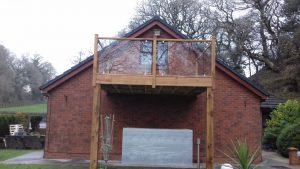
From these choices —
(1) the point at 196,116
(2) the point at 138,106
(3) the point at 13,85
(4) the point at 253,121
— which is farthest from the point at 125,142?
(3) the point at 13,85

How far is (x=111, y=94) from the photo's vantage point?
52.4ft

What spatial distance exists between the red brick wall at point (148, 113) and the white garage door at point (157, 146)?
3.28ft

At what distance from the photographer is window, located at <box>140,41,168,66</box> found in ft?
42.2

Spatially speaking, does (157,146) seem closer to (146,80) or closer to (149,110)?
(149,110)

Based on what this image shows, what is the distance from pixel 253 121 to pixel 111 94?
6.04m

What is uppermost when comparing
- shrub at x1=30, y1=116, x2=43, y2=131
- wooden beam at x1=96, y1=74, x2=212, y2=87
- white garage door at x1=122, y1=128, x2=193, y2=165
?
wooden beam at x1=96, y1=74, x2=212, y2=87

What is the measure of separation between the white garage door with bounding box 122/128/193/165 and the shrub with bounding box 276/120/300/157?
5.04 meters

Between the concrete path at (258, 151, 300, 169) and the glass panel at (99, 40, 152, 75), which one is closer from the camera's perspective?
the glass panel at (99, 40, 152, 75)

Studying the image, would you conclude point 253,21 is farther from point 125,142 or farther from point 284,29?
point 125,142

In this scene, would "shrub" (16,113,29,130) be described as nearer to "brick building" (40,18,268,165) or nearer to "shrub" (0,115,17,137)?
"shrub" (0,115,17,137)

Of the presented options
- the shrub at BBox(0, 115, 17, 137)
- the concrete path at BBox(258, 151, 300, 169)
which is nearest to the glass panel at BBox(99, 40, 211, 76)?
the concrete path at BBox(258, 151, 300, 169)

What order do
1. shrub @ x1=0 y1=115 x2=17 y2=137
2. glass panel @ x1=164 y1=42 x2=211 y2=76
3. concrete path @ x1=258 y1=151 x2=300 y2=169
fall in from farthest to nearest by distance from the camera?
shrub @ x1=0 y1=115 x2=17 y2=137
concrete path @ x1=258 y1=151 x2=300 y2=169
glass panel @ x1=164 y1=42 x2=211 y2=76

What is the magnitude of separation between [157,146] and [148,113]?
1730 mm

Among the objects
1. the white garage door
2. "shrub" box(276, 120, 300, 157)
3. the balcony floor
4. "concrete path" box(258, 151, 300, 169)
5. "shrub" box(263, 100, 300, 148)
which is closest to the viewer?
the balcony floor
